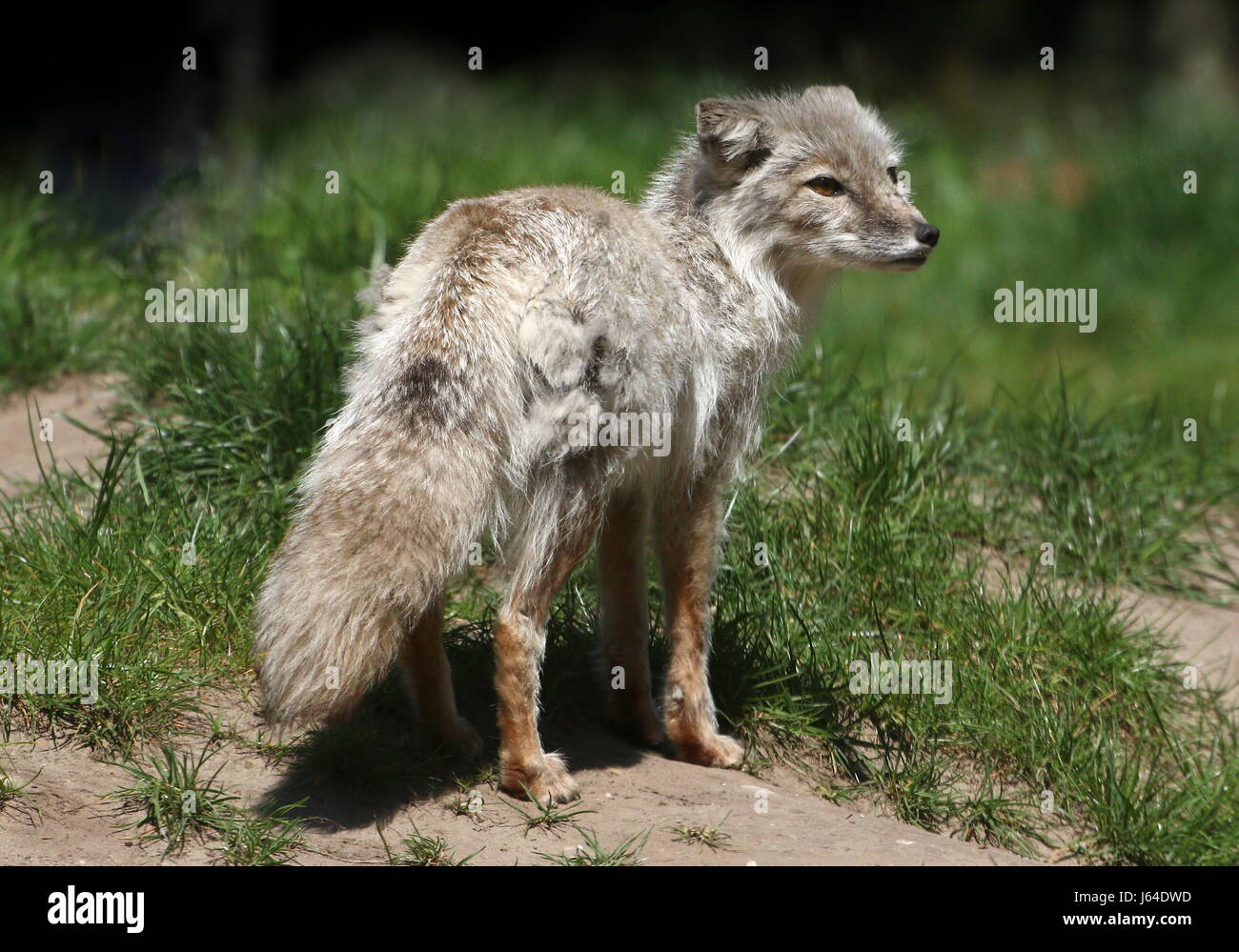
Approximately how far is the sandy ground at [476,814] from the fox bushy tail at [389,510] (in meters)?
0.45

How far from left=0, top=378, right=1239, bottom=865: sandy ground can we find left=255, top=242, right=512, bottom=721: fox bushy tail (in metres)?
0.45

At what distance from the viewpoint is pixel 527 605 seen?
3.94 m

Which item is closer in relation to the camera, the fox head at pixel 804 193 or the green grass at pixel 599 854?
the green grass at pixel 599 854

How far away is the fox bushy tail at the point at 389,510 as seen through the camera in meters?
3.45

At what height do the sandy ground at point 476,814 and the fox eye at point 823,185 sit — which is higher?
the fox eye at point 823,185

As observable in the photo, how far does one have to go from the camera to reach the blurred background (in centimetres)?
672

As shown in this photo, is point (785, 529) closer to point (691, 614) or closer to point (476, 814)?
point (691, 614)

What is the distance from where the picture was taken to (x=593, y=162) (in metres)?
8.59

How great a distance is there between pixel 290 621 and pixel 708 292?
1721mm

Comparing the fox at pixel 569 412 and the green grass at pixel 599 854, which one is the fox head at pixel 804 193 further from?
the green grass at pixel 599 854

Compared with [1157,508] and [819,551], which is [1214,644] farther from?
[819,551]

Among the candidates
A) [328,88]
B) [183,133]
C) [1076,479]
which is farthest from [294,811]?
[328,88]

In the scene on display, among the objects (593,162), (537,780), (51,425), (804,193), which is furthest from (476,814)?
(593,162)

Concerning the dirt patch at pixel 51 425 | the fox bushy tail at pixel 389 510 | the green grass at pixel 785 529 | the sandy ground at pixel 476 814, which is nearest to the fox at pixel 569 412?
the fox bushy tail at pixel 389 510
